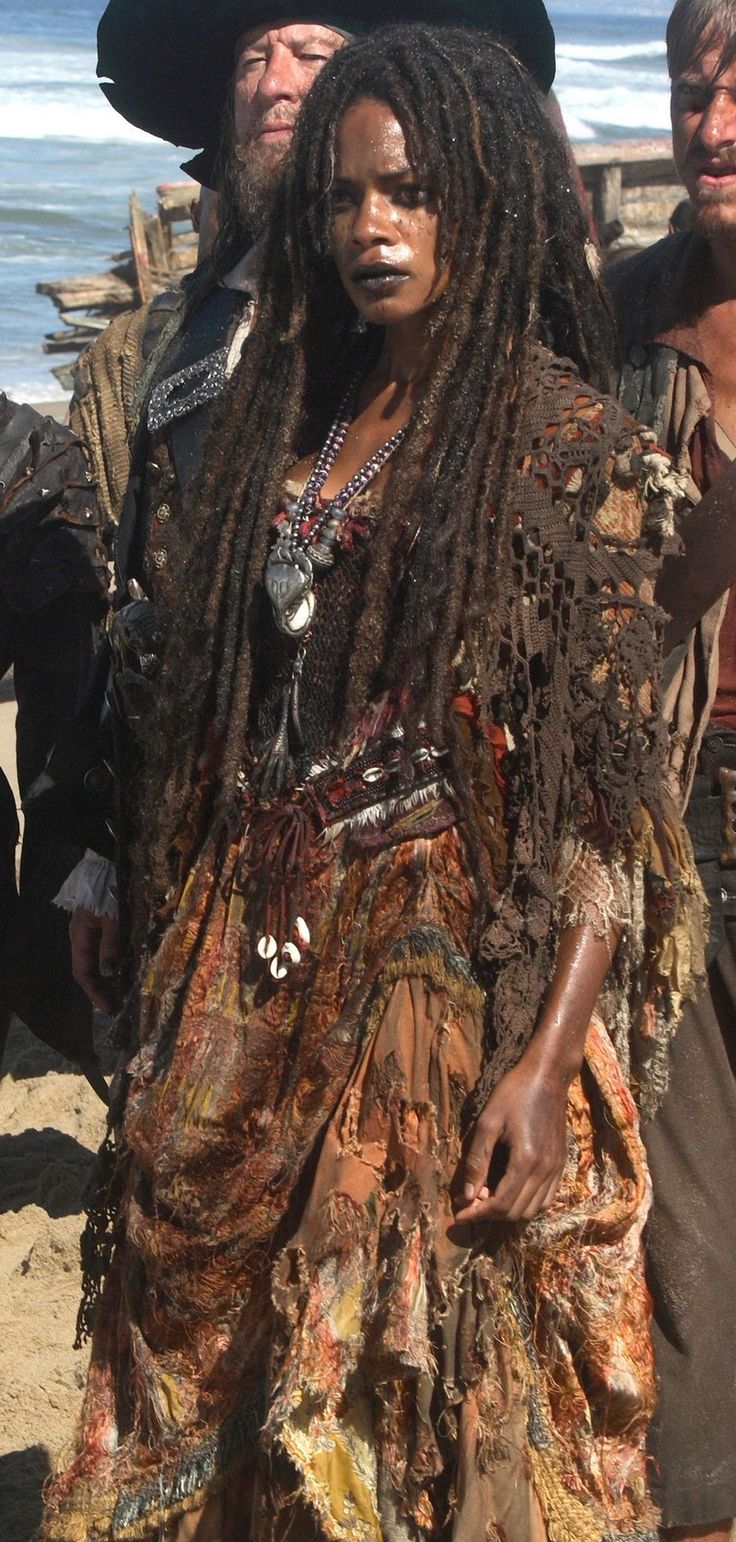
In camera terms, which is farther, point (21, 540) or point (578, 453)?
point (21, 540)

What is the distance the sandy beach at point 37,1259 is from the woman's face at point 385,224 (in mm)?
2397

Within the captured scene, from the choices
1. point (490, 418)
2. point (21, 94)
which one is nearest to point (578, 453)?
point (490, 418)

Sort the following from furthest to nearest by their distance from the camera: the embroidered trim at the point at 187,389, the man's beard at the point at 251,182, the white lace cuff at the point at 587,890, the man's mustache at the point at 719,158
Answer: the man's beard at the point at 251,182 → the embroidered trim at the point at 187,389 → the man's mustache at the point at 719,158 → the white lace cuff at the point at 587,890

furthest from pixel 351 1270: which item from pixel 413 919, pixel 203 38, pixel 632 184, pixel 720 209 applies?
pixel 632 184

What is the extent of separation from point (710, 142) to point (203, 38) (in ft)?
4.71

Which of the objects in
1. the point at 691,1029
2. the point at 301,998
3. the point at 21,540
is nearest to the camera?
the point at 301,998

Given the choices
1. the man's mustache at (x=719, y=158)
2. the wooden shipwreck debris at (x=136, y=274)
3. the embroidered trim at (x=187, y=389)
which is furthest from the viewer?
the wooden shipwreck debris at (x=136, y=274)

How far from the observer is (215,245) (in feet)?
11.4

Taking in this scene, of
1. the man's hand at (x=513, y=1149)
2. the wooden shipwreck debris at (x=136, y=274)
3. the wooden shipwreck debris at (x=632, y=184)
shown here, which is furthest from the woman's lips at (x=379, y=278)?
the wooden shipwreck debris at (x=136, y=274)

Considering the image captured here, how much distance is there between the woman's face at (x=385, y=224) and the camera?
245cm

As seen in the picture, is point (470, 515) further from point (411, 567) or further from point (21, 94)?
point (21, 94)

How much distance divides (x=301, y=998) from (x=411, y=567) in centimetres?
58

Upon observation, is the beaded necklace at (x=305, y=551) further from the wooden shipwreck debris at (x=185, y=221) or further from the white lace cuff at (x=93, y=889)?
the wooden shipwreck debris at (x=185, y=221)

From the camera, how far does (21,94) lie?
3428 cm
